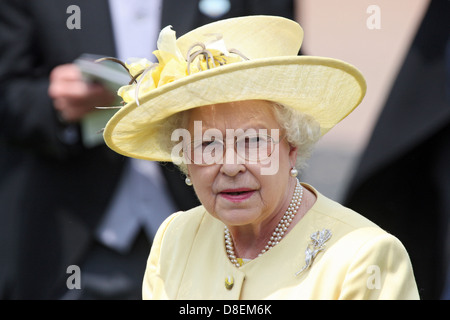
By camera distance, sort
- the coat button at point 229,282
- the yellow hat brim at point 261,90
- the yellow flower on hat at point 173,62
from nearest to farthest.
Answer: the yellow hat brim at point 261,90 < the yellow flower on hat at point 173,62 < the coat button at point 229,282

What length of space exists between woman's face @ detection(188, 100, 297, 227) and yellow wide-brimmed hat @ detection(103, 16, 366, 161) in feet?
0.20

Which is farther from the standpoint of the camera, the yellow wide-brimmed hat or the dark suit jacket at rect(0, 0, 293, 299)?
the dark suit jacket at rect(0, 0, 293, 299)

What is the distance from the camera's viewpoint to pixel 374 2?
12.5 feet

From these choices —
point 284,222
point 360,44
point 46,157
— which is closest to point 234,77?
point 284,222

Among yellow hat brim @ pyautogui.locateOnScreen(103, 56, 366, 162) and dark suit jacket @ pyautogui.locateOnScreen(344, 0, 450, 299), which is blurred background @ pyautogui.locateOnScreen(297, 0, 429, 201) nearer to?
dark suit jacket @ pyautogui.locateOnScreen(344, 0, 450, 299)

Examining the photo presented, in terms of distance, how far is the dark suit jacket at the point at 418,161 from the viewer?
3.64 m

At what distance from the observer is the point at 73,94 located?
3.78 metres

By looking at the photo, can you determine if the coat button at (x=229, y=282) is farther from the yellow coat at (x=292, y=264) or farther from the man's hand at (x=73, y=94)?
the man's hand at (x=73, y=94)

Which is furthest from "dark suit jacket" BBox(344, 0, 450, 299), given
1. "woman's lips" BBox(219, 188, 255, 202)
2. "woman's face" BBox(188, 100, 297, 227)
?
"woman's lips" BBox(219, 188, 255, 202)

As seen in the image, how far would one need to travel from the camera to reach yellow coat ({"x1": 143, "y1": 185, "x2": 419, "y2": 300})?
2086 mm


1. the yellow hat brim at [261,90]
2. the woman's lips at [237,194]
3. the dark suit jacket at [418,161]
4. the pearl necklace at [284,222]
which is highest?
the yellow hat brim at [261,90]

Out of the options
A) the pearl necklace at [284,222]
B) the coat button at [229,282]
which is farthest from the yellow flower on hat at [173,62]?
the coat button at [229,282]

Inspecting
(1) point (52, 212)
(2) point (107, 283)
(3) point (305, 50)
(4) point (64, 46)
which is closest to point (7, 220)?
(1) point (52, 212)

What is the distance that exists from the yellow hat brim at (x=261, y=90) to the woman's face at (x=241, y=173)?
0.20 feet
